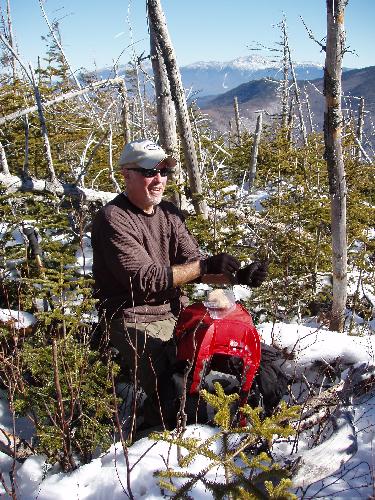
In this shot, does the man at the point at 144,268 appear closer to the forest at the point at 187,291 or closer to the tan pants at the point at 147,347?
the tan pants at the point at 147,347

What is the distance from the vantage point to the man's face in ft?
11.4

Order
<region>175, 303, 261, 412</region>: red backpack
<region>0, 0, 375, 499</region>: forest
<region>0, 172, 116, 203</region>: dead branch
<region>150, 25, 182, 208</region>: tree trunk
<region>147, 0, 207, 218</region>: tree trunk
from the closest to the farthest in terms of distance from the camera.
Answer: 1. <region>0, 0, 375, 499</region>: forest
2. <region>175, 303, 261, 412</region>: red backpack
3. <region>147, 0, 207, 218</region>: tree trunk
4. <region>0, 172, 116, 203</region>: dead branch
5. <region>150, 25, 182, 208</region>: tree trunk

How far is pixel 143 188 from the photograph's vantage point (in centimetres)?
347

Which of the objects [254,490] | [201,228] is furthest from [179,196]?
[254,490]

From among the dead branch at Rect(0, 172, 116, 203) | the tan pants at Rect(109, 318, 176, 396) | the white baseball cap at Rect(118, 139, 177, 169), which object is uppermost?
the white baseball cap at Rect(118, 139, 177, 169)

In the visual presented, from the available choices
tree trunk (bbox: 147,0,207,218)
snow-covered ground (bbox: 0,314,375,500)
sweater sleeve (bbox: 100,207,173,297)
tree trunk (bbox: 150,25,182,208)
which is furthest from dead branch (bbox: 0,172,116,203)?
snow-covered ground (bbox: 0,314,375,500)

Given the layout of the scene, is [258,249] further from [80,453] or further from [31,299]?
[80,453]

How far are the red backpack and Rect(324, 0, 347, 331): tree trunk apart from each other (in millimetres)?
2843

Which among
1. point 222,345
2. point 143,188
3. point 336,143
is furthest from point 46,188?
point 222,345

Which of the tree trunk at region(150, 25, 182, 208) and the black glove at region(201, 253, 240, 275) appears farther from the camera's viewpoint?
the tree trunk at region(150, 25, 182, 208)

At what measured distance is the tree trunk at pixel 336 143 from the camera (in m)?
4.50

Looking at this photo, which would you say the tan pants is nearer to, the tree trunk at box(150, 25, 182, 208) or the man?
the man

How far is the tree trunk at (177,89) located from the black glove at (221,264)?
2983 mm

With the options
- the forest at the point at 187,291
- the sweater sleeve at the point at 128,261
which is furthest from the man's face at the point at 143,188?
the forest at the point at 187,291
